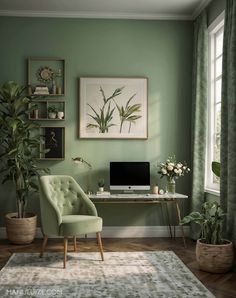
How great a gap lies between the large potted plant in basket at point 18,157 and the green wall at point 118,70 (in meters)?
0.39

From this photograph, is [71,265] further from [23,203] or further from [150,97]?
[150,97]

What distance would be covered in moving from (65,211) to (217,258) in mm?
1773

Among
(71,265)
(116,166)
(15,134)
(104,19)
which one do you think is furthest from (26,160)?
(104,19)

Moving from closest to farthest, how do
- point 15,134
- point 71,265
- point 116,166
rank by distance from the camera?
point 71,265
point 15,134
point 116,166

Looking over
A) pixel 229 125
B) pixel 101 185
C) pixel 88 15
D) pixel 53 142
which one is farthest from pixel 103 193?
pixel 88 15

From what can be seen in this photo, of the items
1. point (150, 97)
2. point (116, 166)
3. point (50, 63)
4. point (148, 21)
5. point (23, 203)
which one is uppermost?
point (148, 21)

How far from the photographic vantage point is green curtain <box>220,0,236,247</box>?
3975 millimetres

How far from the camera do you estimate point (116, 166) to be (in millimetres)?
5402

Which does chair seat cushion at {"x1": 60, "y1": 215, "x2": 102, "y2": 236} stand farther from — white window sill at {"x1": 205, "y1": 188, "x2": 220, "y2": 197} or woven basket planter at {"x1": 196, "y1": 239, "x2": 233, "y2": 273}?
white window sill at {"x1": 205, "y1": 188, "x2": 220, "y2": 197}

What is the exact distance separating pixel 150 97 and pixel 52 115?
136 cm

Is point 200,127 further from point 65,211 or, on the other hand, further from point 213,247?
point 65,211

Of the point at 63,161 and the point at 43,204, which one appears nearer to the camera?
the point at 43,204

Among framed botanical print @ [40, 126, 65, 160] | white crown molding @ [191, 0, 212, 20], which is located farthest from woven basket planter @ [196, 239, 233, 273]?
white crown molding @ [191, 0, 212, 20]

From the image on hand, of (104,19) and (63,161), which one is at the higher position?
(104,19)
